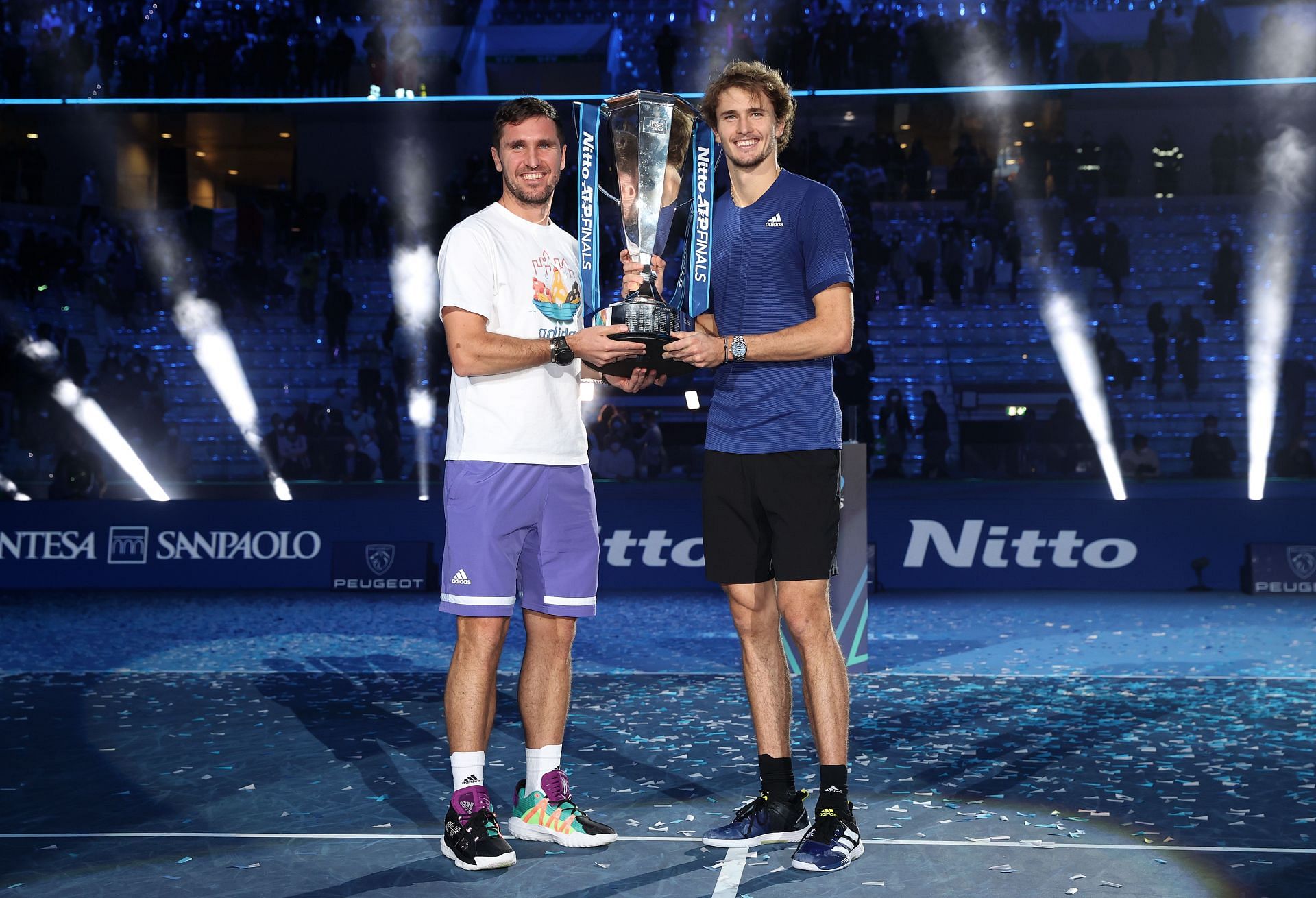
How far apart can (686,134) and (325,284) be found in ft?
55.7

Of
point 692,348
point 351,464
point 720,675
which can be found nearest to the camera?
point 692,348

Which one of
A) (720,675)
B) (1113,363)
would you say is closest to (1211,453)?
(1113,363)

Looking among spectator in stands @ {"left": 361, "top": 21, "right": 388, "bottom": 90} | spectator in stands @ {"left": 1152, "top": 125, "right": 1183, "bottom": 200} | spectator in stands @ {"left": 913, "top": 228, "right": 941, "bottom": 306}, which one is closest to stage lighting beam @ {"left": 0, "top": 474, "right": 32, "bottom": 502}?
spectator in stands @ {"left": 913, "top": 228, "right": 941, "bottom": 306}

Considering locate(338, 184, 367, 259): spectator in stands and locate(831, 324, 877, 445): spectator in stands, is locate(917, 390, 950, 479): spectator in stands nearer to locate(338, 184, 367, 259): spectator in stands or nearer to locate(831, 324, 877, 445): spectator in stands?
locate(831, 324, 877, 445): spectator in stands

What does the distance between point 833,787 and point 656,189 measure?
178cm

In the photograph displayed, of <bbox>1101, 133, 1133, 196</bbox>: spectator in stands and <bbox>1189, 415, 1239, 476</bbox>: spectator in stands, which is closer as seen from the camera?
<bbox>1189, 415, 1239, 476</bbox>: spectator in stands

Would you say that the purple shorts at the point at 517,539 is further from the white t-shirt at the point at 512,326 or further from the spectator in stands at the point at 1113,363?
the spectator in stands at the point at 1113,363

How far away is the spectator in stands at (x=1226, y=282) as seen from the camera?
1733 centimetres

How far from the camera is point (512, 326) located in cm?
352

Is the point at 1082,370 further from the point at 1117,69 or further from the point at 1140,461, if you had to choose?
the point at 1117,69

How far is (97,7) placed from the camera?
22.2m

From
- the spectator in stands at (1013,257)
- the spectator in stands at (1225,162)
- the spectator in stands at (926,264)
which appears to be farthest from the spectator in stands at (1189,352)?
the spectator in stands at (1225,162)

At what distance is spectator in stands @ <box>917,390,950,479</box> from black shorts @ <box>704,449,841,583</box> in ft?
30.3

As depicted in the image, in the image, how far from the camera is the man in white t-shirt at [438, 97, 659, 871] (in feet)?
11.1
